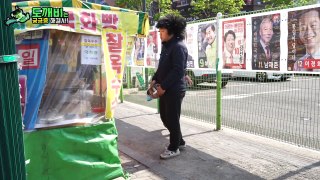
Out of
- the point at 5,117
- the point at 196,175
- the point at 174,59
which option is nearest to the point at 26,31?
the point at 5,117

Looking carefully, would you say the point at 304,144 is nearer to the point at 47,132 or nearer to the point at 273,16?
the point at 273,16

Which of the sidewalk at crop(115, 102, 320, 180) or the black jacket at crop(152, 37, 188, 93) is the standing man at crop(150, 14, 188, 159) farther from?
the sidewalk at crop(115, 102, 320, 180)

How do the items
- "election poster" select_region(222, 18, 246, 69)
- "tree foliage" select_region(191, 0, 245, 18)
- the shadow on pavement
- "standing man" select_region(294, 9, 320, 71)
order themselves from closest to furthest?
the shadow on pavement → "standing man" select_region(294, 9, 320, 71) → "election poster" select_region(222, 18, 246, 69) → "tree foliage" select_region(191, 0, 245, 18)

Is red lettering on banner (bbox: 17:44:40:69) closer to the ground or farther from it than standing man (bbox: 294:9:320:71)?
closer to the ground

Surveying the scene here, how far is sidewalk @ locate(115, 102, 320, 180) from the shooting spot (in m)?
4.09

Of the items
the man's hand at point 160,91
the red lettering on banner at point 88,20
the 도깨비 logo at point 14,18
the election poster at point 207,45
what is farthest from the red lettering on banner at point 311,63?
the 도깨비 logo at point 14,18

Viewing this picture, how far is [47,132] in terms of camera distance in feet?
10.8

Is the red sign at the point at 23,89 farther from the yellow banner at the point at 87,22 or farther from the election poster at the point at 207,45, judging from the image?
the election poster at the point at 207,45

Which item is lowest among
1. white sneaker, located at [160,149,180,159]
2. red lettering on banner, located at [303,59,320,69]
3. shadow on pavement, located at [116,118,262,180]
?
shadow on pavement, located at [116,118,262,180]

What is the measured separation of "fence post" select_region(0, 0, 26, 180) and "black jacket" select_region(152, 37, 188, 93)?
2793 mm

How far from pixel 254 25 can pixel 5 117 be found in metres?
4.11

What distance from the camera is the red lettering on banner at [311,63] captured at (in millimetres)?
4305

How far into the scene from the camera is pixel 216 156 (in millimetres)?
4715

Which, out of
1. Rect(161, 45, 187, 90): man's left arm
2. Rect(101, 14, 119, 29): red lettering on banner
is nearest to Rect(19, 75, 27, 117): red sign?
Rect(101, 14, 119, 29): red lettering on banner
